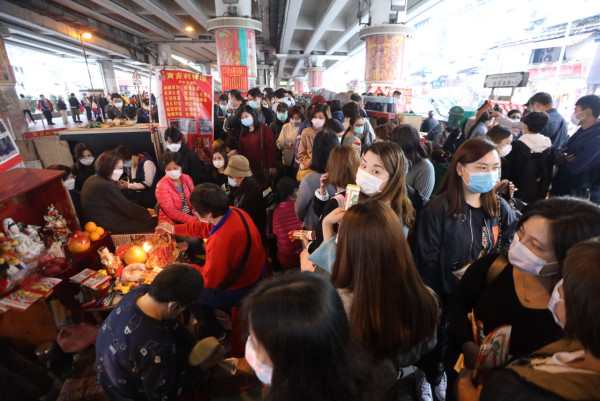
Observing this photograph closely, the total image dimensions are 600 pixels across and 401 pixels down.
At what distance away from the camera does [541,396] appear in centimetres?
82

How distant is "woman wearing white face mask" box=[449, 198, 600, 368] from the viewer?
129 cm

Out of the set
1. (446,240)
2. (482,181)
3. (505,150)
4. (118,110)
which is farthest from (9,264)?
(118,110)

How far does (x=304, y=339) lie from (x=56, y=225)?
2.92 metres

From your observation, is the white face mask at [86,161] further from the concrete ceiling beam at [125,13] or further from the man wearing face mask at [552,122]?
the concrete ceiling beam at [125,13]

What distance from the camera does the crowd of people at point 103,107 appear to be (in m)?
9.44

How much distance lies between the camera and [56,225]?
269 cm

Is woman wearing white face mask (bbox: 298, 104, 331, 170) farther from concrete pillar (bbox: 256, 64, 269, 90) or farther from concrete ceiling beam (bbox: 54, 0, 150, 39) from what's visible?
concrete pillar (bbox: 256, 64, 269, 90)

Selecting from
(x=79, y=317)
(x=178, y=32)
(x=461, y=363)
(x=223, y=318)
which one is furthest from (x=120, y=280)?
(x=178, y=32)

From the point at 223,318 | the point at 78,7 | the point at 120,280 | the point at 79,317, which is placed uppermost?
the point at 78,7

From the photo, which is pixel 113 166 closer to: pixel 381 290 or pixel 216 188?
pixel 216 188

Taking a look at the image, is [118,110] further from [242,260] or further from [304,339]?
[304,339]

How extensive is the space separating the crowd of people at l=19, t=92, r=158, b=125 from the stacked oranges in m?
5.07

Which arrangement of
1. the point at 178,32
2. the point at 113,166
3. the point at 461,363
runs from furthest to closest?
the point at 178,32, the point at 113,166, the point at 461,363

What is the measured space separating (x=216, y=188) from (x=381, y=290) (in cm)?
172
